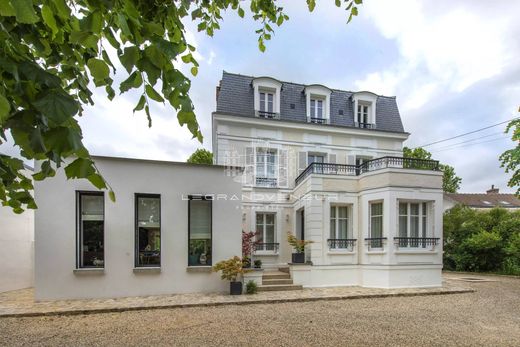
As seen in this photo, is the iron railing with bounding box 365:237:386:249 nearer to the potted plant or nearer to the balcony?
the potted plant

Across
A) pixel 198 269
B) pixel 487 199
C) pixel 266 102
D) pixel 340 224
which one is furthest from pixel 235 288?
pixel 487 199

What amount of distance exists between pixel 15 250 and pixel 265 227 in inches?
325

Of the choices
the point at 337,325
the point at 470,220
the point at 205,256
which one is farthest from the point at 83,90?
Answer: the point at 470,220

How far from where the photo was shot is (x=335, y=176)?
1052cm

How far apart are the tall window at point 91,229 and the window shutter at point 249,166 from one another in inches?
206

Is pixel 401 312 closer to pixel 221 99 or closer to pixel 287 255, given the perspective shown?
pixel 287 255

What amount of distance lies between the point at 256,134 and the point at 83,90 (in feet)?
33.6

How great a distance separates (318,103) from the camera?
43.2 feet

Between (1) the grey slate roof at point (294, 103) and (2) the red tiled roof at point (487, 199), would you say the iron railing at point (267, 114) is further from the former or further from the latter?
(2) the red tiled roof at point (487, 199)

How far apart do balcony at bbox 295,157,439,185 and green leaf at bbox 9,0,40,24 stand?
9.78 m

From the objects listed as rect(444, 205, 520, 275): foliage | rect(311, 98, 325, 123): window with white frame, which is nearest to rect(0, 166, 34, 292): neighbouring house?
rect(311, 98, 325, 123): window with white frame

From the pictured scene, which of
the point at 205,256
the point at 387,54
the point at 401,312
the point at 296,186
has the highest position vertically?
the point at 387,54

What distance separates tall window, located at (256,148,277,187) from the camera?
11983 millimetres

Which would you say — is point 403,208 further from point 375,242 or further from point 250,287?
point 250,287
